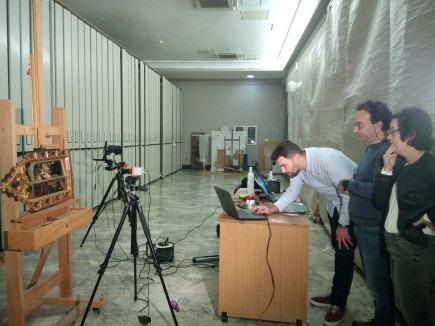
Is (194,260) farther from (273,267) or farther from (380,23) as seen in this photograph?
(380,23)

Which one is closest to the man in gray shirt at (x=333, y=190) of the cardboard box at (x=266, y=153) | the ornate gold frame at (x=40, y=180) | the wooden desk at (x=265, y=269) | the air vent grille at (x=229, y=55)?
the wooden desk at (x=265, y=269)

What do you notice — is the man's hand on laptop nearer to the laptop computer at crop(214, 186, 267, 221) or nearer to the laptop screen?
the laptop computer at crop(214, 186, 267, 221)

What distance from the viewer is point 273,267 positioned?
6.31ft

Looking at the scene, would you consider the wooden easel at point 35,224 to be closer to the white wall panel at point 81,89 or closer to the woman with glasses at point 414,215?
the woman with glasses at point 414,215

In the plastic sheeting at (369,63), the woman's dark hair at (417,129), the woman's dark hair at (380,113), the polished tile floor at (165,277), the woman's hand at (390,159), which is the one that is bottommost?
the polished tile floor at (165,277)

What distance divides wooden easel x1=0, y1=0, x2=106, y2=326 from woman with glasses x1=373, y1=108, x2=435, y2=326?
1639 mm

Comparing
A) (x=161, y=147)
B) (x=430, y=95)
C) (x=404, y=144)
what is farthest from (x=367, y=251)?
(x=161, y=147)

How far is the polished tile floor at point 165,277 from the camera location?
6.88 feet

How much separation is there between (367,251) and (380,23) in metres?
1.53

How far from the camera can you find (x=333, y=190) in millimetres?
2035

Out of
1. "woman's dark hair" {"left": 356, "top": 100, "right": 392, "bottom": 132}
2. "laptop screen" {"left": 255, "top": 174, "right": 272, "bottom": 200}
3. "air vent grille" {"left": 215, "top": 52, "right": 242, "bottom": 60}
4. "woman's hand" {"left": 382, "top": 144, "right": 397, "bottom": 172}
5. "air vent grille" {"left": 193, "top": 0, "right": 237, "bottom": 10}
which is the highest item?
"air vent grille" {"left": 215, "top": 52, "right": 242, "bottom": 60}

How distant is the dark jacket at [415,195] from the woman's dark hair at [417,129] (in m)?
0.05

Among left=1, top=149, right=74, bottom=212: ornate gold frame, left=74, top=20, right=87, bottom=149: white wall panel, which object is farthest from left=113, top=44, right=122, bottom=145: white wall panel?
left=1, top=149, right=74, bottom=212: ornate gold frame

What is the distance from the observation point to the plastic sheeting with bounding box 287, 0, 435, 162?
1622 millimetres
